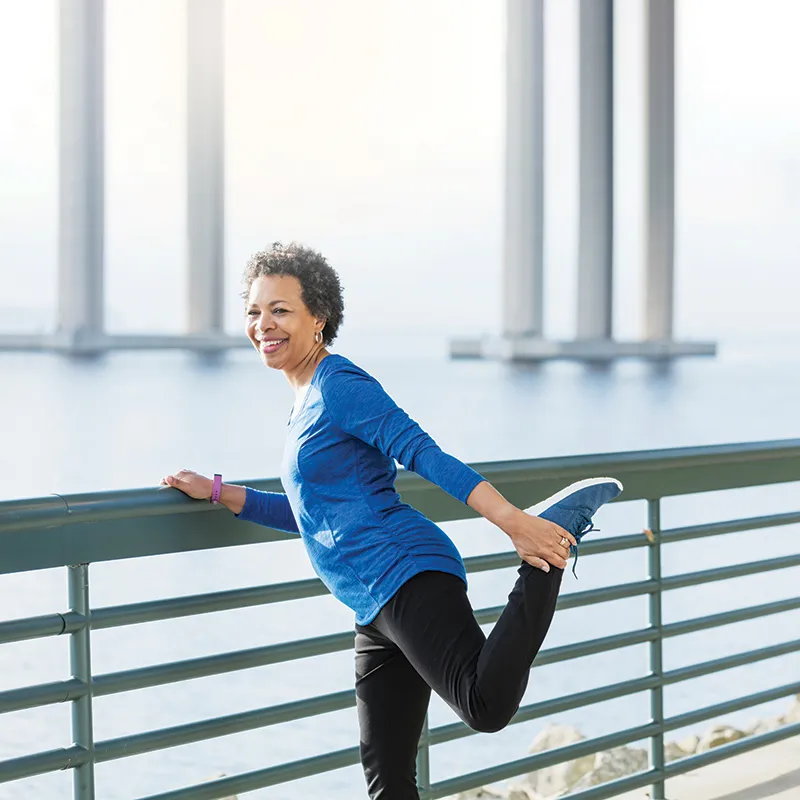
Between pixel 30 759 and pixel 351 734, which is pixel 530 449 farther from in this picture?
pixel 30 759

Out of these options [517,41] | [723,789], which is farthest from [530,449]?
[723,789]

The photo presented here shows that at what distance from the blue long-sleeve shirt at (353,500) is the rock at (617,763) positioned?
10.3ft

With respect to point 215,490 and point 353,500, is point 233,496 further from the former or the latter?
point 353,500

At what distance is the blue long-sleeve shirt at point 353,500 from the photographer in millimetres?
1653

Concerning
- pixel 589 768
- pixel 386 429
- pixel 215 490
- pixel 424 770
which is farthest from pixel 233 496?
pixel 589 768

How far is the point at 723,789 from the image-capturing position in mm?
2725

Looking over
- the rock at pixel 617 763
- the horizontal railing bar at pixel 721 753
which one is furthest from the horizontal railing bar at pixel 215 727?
the rock at pixel 617 763

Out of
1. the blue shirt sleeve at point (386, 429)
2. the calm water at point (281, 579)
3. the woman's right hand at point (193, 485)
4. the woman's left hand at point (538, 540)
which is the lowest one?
the calm water at point (281, 579)

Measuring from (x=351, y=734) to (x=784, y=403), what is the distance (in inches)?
1573

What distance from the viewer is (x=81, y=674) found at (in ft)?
5.45

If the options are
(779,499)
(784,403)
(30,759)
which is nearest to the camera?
(30,759)

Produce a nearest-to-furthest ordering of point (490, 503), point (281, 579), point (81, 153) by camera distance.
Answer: point (490, 503) → point (281, 579) → point (81, 153)

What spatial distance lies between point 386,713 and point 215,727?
0.25m

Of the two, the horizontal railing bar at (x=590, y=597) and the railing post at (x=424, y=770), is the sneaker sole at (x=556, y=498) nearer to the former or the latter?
the horizontal railing bar at (x=590, y=597)
